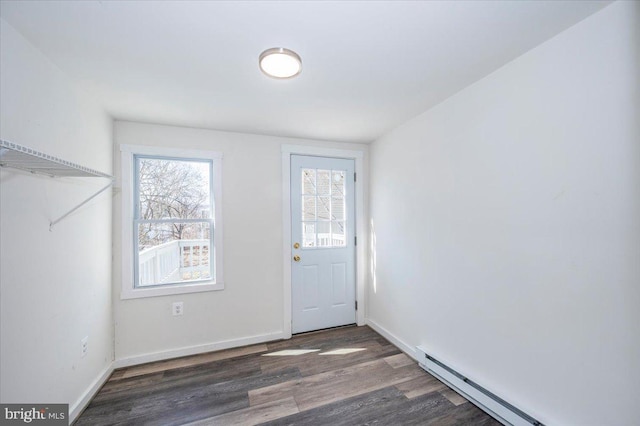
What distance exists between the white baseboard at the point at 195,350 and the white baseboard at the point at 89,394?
13cm

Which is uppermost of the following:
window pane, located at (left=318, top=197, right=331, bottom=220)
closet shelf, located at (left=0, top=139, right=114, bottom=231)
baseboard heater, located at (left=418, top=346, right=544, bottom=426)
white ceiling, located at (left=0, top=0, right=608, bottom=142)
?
white ceiling, located at (left=0, top=0, right=608, bottom=142)

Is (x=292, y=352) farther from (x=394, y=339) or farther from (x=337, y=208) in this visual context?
(x=337, y=208)

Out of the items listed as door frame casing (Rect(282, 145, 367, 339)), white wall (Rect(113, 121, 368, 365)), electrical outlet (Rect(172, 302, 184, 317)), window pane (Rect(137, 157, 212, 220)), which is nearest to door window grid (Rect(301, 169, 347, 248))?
door frame casing (Rect(282, 145, 367, 339))

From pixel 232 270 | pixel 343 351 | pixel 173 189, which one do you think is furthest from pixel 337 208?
pixel 173 189

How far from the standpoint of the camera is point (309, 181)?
317cm

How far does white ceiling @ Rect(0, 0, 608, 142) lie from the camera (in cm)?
123

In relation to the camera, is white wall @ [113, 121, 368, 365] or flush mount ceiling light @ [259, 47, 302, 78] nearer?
flush mount ceiling light @ [259, 47, 302, 78]

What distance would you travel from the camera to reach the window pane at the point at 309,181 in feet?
10.3

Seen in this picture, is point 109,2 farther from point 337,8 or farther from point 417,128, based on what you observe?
point 417,128

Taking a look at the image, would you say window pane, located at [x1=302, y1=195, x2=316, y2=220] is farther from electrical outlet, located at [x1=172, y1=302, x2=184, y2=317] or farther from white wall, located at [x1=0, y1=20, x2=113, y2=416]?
white wall, located at [x1=0, y1=20, x2=113, y2=416]

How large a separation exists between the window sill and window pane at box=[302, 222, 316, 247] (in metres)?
1.04

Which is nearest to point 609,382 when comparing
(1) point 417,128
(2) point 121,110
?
(1) point 417,128

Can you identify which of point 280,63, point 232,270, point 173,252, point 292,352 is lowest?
point 292,352

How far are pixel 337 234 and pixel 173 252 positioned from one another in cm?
186
